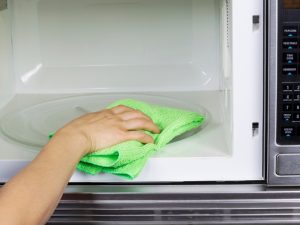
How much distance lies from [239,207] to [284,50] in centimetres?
26

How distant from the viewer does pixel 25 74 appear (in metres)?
1.47

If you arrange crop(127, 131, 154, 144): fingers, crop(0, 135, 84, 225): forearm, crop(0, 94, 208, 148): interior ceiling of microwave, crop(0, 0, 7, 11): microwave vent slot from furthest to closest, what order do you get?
crop(0, 0, 7, 11): microwave vent slot
crop(0, 94, 208, 148): interior ceiling of microwave
crop(127, 131, 154, 144): fingers
crop(0, 135, 84, 225): forearm

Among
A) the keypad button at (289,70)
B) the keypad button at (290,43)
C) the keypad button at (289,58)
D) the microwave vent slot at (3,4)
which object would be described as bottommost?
the keypad button at (289,70)

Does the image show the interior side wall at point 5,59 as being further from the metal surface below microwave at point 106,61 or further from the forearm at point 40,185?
the forearm at point 40,185

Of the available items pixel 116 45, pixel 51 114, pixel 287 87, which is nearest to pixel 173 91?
pixel 116 45

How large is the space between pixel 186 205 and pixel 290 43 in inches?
11.7

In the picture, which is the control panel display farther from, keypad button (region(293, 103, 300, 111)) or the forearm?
the forearm

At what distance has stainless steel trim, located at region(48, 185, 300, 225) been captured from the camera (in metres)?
0.99

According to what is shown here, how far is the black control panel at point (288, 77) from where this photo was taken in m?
0.94

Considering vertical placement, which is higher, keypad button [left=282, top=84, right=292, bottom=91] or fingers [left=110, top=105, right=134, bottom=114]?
keypad button [left=282, top=84, right=292, bottom=91]

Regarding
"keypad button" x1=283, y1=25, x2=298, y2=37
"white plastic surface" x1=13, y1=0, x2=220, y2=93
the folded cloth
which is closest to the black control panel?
"keypad button" x1=283, y1=25, x2=298, y2=37

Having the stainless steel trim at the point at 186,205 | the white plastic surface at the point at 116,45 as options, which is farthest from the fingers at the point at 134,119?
the white plastic surface at the point at 116,45

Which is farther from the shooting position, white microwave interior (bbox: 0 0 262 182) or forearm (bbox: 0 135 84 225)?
white microwave interior (bbox: 0 0 262 182)

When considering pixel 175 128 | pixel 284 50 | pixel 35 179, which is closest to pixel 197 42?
pixel 175 128
